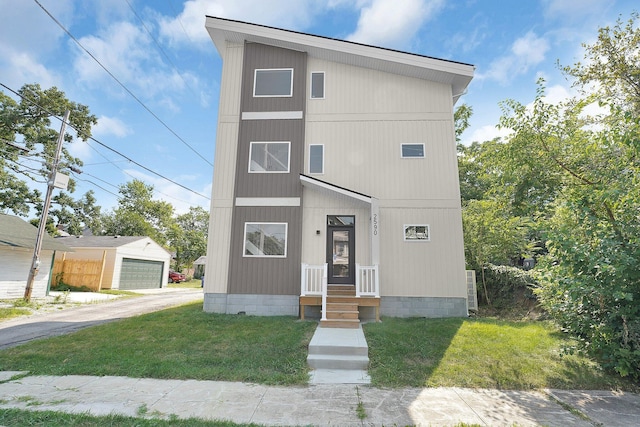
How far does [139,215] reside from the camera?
32.8 meters

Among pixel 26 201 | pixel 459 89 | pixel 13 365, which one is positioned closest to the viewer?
pixel 13 365

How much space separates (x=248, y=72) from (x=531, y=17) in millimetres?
9066

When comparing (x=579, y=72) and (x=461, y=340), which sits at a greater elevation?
(x=579, y=72)

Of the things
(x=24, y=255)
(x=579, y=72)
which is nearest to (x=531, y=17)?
(x=579, y=72)

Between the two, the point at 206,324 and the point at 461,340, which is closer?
the point at 461,340

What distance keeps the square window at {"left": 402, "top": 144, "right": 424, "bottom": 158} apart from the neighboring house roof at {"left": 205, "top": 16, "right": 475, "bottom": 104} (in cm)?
231

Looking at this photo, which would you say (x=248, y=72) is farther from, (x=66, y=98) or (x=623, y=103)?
(x=66, y=98)

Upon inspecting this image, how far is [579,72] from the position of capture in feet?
35.9

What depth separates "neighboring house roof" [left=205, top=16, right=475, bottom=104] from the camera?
361 inches

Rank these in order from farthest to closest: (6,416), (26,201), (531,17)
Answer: (26,201)
(531,17)
(6,416)

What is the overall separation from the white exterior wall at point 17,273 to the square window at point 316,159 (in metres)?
12.6

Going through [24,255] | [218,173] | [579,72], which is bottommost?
[24,255]

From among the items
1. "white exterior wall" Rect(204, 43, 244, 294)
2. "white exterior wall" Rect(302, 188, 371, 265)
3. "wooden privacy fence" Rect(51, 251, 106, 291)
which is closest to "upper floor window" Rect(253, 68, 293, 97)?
"white exterior wall" Rect(204, 43, 244, 294)

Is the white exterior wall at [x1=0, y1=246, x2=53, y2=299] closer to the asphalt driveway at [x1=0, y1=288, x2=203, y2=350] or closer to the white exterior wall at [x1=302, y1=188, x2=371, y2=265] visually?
the asphalt driveway at [x1=0, y1=288, x2=203, y2=350]
